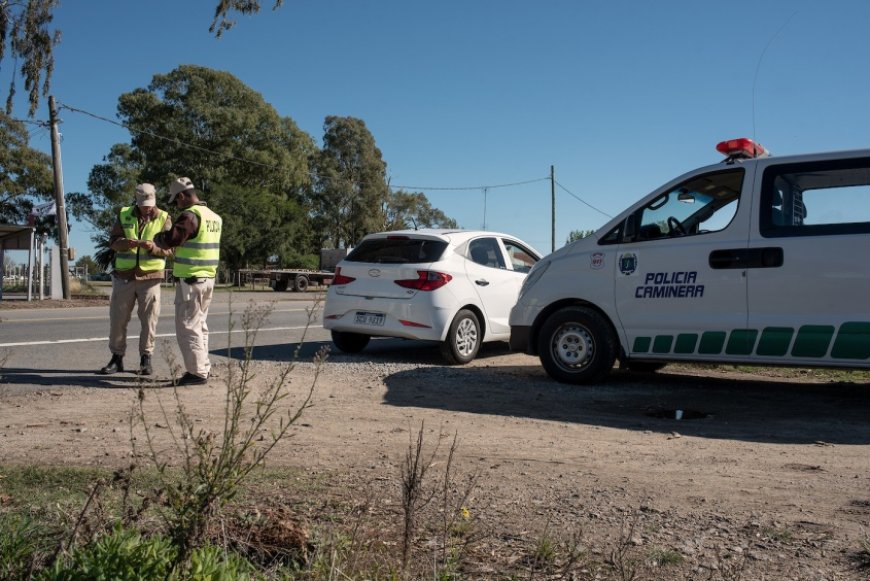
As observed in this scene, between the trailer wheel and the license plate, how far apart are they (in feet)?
100

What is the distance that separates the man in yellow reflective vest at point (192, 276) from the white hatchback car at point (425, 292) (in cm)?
233

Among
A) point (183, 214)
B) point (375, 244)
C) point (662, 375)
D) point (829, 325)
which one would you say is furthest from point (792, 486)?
point (375, 244)

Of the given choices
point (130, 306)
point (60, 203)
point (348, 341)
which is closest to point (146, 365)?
point (130, 306)

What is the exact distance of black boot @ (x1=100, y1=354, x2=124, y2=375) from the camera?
8336 millimetres

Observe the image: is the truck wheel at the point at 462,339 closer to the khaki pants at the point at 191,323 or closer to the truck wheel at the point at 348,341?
the truck wheel at the point at 348,341

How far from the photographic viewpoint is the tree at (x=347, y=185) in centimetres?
6950

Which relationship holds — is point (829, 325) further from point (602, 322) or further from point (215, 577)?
point (215, 577)

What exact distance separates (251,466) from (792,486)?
9.66 ft

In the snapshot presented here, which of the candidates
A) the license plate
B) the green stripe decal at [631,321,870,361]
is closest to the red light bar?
the green stripe decal at [631,321,870,361]

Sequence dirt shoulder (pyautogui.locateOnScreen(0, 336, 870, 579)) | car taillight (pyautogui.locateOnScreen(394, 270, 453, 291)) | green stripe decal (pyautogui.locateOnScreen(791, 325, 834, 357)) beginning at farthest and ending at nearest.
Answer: car taillight (pyautogui.locateOnScreen(394, 270, 453, 291)) < green stripe decal (pyautogui.locateOnScreen(791, 325, 834, 357)) < dirt shoulder (pyautogui.locateOnScreen(0, 336, 870, 579))

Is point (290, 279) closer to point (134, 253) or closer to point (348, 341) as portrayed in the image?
point (348, 341)

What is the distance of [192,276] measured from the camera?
762cm

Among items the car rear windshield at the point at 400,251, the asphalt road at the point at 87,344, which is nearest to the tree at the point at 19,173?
the asphalt road at the point at 87,344

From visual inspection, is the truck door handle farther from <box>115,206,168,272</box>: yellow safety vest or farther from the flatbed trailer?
the flatbed trailer
